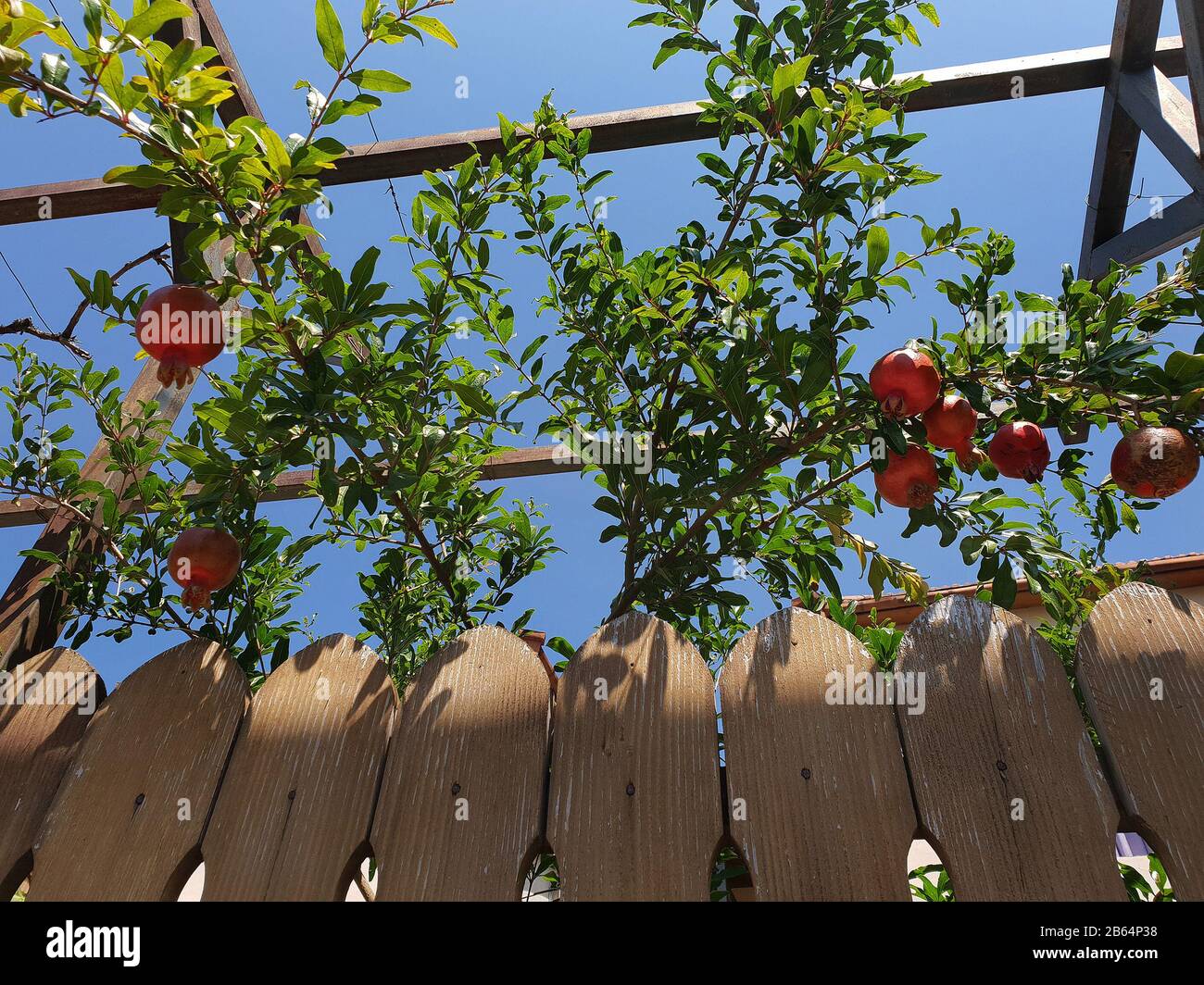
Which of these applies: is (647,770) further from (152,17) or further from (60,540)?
(60,540)

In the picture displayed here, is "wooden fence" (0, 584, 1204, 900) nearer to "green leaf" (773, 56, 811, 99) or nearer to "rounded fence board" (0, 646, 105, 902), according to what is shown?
"rounded fence board" (0, 646, 105, 902)

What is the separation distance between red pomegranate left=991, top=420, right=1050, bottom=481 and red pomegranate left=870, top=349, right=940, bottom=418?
0.91 ft

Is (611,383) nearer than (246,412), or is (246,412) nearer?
(246,412)

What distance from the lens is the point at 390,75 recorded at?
1.15 meters

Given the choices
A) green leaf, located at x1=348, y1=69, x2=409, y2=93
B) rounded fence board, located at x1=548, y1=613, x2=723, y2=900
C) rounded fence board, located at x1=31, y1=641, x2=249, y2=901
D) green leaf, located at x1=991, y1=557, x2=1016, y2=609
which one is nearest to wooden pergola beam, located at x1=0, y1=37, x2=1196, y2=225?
green leaf, located at x1=348, y1=69, x2=409, y2=93

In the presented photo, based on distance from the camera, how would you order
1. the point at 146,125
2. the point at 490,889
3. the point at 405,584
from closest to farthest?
the point at 490,889, the point at 146,125, the point at 405,584

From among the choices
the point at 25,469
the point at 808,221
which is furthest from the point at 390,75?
the point at 25,469

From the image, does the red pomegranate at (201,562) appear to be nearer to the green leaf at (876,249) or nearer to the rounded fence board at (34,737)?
the rounded fence board at (34,737)

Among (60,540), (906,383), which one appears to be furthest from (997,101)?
(60,540)

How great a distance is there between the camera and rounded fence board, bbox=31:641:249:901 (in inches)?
32.5
